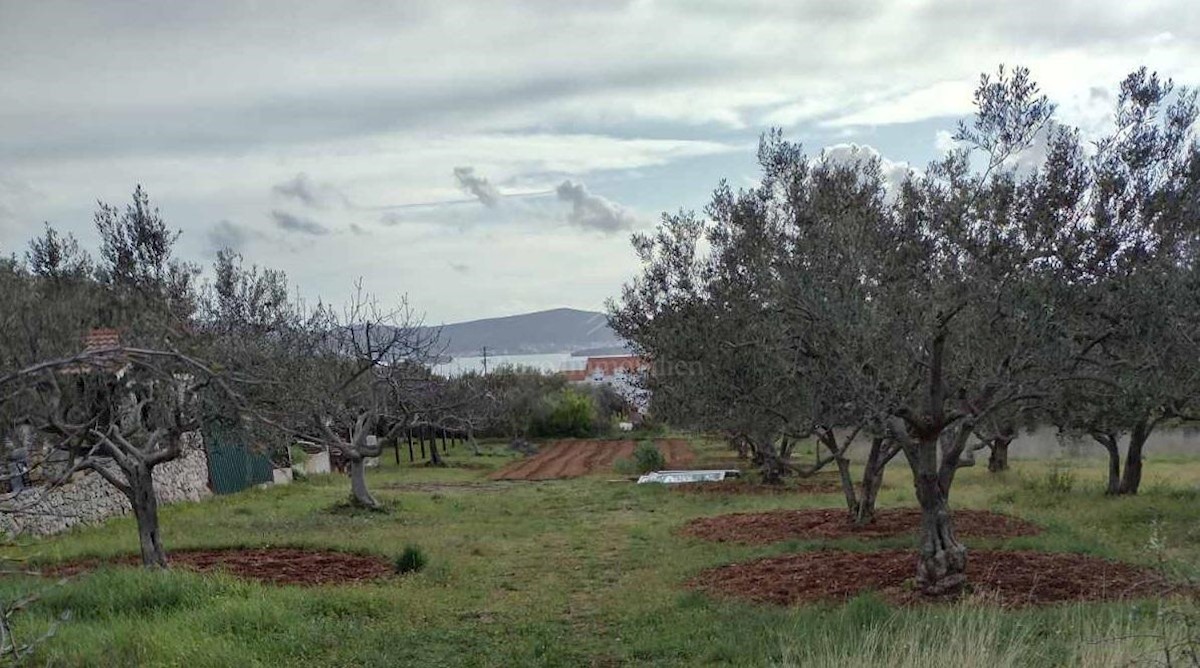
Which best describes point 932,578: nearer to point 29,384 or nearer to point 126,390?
point 29,384

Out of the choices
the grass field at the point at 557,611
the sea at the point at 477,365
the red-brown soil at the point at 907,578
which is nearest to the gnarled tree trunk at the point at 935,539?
the red-brown soil at the point at 907,578

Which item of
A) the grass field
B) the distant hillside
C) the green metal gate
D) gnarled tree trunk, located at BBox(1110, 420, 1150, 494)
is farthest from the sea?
the distant hillside

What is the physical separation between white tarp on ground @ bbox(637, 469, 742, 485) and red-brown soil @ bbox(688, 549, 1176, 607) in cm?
1472

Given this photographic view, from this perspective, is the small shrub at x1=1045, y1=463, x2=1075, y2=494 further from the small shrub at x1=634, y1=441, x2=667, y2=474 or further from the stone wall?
the stone wall

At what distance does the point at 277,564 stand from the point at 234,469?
15096mm

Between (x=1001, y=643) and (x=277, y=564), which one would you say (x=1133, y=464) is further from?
(x=277, y=564)

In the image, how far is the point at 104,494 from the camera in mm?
20000

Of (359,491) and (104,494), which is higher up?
(104,494)

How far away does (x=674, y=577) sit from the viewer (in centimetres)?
1130

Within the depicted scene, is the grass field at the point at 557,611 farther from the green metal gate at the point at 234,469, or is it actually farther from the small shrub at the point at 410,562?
the green metal gate at the point at 234,469

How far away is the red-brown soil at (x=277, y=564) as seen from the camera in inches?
465

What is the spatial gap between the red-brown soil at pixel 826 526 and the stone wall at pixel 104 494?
8653 mm

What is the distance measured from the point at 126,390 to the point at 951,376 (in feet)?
32.0

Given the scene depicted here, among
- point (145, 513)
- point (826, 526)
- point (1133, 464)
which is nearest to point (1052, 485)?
point (1133, 464)
